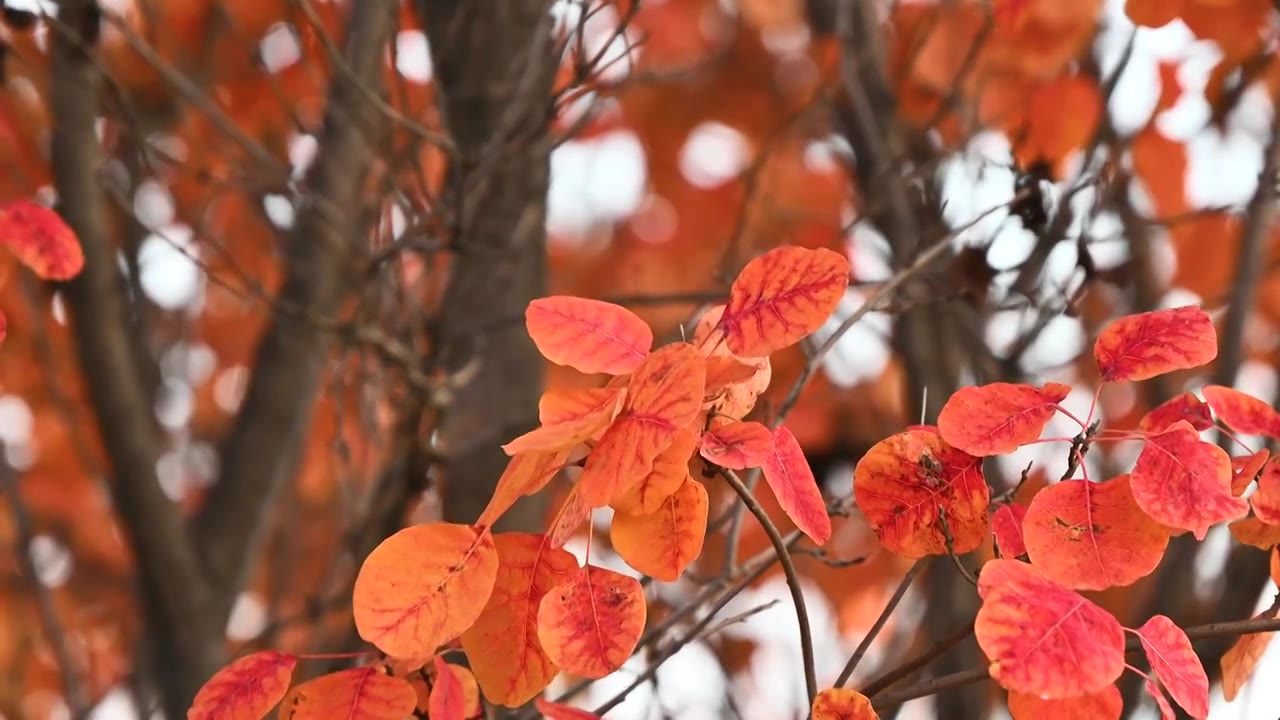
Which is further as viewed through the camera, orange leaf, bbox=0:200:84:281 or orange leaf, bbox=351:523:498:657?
orange leaf, bbox=0:200:84:281

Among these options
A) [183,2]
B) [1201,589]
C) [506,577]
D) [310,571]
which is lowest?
[310,571]

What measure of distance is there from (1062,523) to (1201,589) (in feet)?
3.44

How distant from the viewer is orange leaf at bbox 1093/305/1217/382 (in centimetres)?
62

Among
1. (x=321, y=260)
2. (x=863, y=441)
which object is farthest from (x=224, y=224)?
(x=863, y=441)

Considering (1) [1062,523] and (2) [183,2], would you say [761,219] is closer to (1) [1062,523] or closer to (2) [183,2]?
(2) [183,2]

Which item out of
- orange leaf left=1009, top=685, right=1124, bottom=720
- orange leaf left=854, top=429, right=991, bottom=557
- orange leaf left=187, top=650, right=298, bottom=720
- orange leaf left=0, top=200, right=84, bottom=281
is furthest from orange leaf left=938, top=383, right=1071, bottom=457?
orange leaf left=0, top=200, right=84, bottom=281

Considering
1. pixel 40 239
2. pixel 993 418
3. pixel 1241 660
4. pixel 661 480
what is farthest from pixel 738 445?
pixel 40 239

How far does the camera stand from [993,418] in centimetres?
62

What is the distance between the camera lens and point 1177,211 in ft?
6.38

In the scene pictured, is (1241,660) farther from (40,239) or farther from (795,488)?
(40,239)

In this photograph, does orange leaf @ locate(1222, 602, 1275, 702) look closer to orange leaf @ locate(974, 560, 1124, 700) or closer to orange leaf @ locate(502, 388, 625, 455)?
orange leaf @ locate(974, 560, 1124, 700)

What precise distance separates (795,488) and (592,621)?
131 mm

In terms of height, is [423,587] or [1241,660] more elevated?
[423,587]

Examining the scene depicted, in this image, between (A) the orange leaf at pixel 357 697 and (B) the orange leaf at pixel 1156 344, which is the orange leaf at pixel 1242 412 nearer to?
(B) the orange leaf at pixel 1156 344
